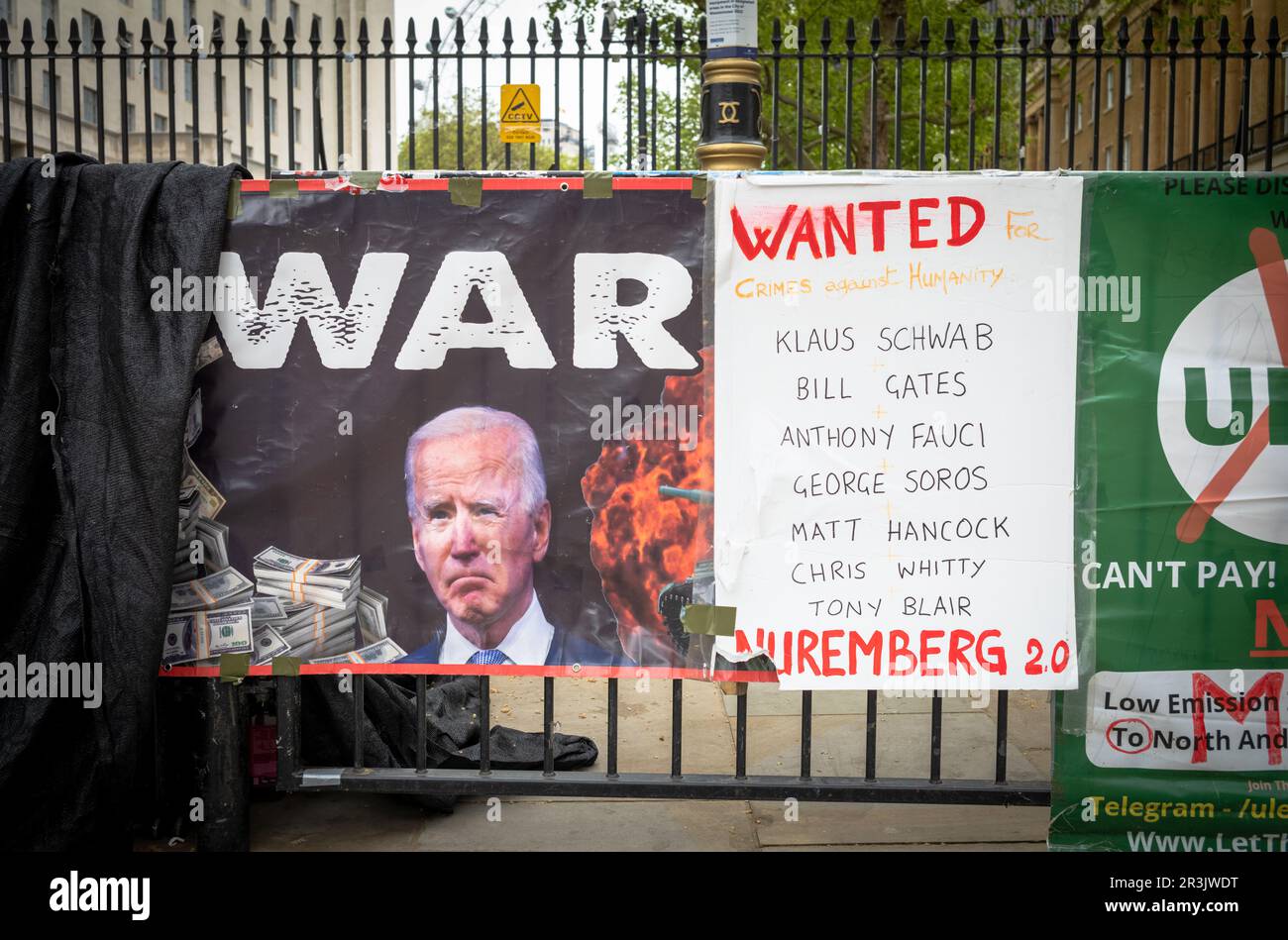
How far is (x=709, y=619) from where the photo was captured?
11.4ft

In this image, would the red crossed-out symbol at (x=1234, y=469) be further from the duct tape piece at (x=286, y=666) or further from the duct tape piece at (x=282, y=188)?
the duct tape piece at (x=282, y=188)

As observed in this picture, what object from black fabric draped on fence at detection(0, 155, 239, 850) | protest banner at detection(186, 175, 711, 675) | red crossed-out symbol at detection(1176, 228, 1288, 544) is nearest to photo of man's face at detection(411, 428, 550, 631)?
protest banner at detection(186, 175, 711, 675)

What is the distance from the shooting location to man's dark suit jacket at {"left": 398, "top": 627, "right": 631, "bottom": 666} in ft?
11.6

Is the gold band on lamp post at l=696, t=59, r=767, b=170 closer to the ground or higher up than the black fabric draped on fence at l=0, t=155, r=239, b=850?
higher up

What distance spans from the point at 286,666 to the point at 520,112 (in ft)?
9.78

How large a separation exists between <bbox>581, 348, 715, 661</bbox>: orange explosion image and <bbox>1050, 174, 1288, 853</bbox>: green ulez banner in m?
1.23

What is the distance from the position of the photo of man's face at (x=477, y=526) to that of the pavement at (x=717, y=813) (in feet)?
3.12

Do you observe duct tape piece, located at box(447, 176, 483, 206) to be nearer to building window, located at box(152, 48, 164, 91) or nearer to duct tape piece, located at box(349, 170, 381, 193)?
duct tape piece, located at box(349, 170, 381, 193)

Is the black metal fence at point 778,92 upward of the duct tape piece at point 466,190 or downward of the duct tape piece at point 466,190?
upward

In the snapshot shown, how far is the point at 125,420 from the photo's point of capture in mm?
3424

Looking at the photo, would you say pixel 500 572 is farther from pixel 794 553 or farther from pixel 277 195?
pixel 277 195

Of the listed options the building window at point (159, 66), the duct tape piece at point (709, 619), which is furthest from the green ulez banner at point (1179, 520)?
the building window at point (159, 66)

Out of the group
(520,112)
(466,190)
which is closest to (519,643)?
(466,190)

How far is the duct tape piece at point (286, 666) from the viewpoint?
3561 millimetres
